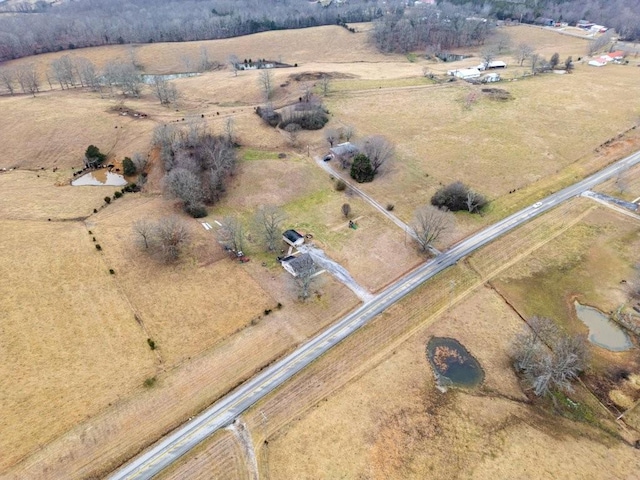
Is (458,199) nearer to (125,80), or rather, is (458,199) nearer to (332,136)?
(332,136)

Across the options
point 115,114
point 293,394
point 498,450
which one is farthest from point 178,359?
point 115,114

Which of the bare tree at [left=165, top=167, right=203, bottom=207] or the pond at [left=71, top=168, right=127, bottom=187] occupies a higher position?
the bare tree at [left=165, top=167, right=203, bottom=207]

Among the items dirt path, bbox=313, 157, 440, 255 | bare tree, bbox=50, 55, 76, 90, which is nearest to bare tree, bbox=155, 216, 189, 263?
dirt path, bbox=313, 157, 440, 255

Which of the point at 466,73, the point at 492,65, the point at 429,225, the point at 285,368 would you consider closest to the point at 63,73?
the point at 429,225

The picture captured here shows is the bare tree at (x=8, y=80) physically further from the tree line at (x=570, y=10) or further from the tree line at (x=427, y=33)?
the tree line at (x=570, y=10)

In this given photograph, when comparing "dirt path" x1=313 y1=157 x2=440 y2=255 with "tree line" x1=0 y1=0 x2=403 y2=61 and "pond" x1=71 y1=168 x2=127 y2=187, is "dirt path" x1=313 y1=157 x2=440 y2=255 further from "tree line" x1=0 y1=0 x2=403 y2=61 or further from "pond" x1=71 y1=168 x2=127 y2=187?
"tree line" x1=0 y1=0 x2=403 y2=61
